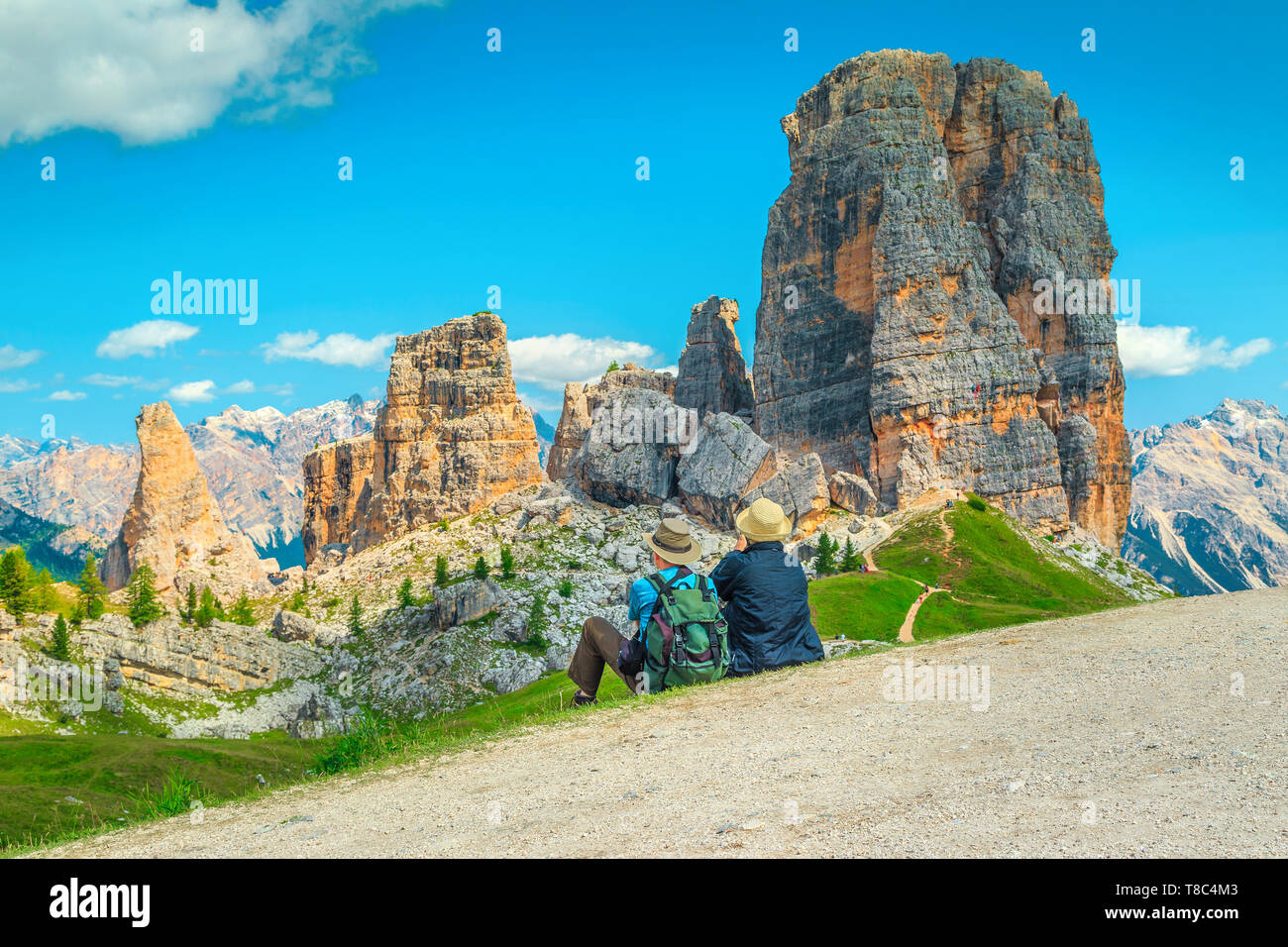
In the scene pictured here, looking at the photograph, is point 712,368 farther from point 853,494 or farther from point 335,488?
point 335,488

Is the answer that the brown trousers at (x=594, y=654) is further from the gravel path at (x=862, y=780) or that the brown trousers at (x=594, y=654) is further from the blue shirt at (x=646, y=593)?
Result: the gravel path at (x=862, y=780)

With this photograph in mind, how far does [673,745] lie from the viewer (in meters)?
12.0

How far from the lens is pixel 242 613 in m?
89.7

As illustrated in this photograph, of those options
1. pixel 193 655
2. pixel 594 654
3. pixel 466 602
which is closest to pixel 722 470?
pixel 466 602

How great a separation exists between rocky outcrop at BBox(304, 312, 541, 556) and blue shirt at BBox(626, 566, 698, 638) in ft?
338

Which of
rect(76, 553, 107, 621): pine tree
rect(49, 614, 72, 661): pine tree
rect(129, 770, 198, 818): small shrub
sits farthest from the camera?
rect(76, 553, 107, 621): pine tree

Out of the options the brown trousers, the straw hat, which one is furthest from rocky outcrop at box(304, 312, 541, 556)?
the straw hat

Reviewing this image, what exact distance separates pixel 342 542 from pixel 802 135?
9165cm

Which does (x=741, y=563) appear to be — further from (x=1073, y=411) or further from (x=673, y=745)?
(x=1073, y=411)

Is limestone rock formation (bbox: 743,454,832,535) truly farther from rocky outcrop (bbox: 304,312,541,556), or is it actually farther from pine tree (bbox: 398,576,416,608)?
rocky outcrop (bbox: 304,312,541,556)

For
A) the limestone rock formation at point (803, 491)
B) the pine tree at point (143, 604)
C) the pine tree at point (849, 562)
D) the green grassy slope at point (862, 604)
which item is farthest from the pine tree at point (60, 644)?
the pine tree at point (849, 562)

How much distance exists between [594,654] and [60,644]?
68.6m

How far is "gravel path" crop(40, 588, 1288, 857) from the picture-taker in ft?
25.3
